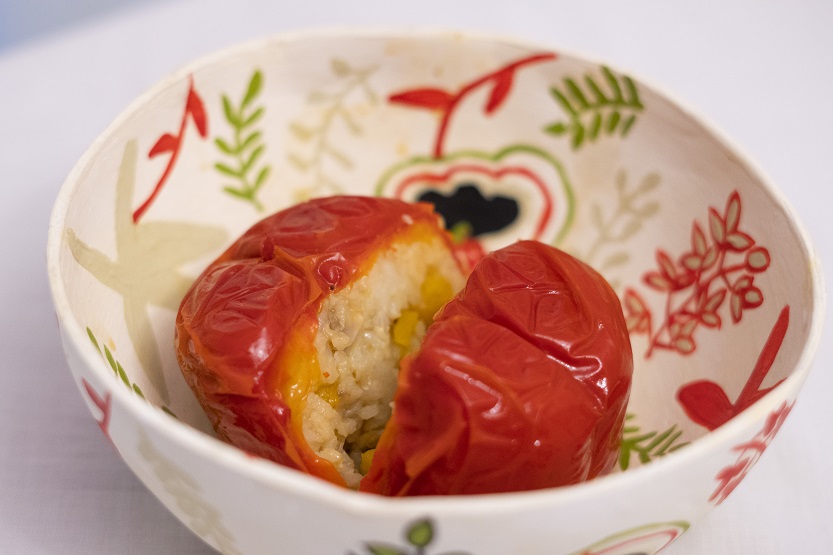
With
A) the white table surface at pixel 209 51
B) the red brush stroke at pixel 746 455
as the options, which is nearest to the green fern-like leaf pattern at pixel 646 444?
the white table surface at pixel 209 51

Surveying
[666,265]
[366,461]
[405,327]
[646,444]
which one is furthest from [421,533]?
[666,265]

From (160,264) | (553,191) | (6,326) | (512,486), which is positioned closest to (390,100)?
(553,191)

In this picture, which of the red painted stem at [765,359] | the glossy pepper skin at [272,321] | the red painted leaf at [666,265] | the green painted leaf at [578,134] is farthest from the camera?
the green painted leaf at [578,134]

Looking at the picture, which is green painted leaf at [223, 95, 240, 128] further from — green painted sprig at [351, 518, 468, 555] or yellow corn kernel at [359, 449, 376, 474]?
green painted sprig at [351, 518, 468, 555]

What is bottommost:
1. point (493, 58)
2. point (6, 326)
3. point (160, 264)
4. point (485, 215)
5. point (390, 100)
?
point (6, 326)

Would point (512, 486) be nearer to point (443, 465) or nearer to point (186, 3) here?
point (443, 465)

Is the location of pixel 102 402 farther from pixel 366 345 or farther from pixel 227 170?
pixel 227 170

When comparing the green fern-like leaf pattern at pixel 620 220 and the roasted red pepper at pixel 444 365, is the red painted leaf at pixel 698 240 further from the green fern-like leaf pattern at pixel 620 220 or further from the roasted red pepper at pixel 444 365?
the roasted red pepper at pixel 444 365
